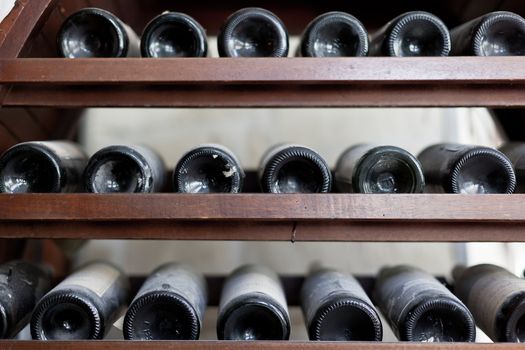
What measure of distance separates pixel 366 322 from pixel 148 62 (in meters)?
0.48

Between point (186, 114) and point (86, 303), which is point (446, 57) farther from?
point (186, 114)

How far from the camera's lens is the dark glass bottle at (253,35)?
3.04 feet

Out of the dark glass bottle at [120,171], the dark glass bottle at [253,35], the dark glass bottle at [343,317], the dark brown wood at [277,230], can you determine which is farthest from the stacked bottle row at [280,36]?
the dark glass bottle at [343,317]

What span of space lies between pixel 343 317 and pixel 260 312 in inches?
4.6

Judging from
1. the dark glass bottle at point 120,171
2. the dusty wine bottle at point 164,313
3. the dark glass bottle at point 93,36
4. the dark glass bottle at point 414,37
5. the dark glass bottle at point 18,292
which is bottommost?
the dark glass bottle at point 18,292

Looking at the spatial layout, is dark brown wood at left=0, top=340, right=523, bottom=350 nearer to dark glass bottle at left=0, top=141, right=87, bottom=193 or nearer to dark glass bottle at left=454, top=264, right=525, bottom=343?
dark glass bottle at left=454, top=264, right=525, bottom=343

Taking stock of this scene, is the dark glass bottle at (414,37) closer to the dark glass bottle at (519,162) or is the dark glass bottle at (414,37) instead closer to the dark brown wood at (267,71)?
the dark brown wood at (267,71)

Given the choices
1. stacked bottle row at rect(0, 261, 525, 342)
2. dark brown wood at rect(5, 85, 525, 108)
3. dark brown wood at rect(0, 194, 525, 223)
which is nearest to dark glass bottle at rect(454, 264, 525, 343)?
stacked bottle row at rect(0, 261, 525, 342)

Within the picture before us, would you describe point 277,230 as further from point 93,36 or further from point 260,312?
point 93,36

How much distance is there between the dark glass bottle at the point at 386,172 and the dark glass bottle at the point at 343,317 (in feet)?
0.51

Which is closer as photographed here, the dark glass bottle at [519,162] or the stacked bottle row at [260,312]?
the stacked bottle row at [260,312]

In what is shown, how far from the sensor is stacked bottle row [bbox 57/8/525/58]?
36.4 inches

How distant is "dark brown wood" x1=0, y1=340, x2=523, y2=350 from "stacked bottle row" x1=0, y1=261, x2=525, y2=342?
0.04 metres

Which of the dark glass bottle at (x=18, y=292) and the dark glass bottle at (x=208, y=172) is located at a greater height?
the dark glass bottle at (x=208, y=172)
